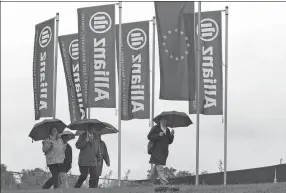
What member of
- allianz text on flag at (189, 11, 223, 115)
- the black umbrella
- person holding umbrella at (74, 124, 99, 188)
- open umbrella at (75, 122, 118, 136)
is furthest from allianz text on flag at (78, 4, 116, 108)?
person holding umbrella at (74, 124, 99, 188)

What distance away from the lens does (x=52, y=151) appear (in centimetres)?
2072

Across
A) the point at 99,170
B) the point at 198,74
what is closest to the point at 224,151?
the point at 198,74

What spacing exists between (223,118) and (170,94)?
2.85 m

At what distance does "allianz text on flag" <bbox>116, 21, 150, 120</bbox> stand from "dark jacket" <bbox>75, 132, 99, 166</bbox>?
31.9 ft

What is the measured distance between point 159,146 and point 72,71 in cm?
1086

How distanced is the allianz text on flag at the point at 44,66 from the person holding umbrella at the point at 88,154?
29.6ft

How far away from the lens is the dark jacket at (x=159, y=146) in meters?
21.3

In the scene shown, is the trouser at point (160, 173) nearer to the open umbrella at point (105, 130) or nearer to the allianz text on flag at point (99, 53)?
the open umbrella at point (105, 130)

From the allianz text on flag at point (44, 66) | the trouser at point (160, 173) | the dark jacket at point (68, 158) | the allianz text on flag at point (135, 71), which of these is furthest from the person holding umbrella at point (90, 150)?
the allianz text on flag at point (135, 71)

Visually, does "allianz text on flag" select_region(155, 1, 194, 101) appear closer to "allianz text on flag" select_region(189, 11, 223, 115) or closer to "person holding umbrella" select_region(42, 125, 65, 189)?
"allianz text on flag" select_region(189, 11, 223, 115)

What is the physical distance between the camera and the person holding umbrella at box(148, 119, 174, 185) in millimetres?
21312

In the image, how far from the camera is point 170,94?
87.5ft

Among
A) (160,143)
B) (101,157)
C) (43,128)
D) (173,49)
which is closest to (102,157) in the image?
(101,157)

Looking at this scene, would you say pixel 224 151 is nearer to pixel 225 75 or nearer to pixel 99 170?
pixel 225 75
